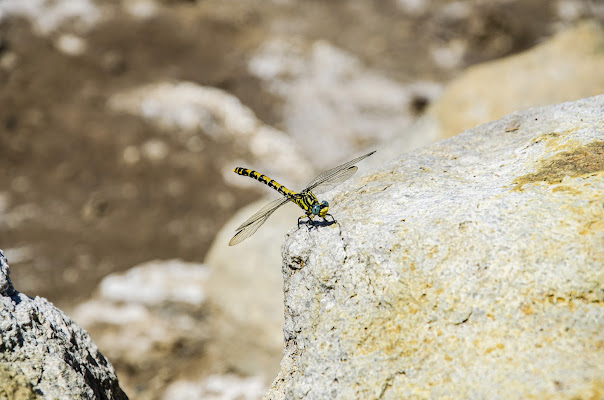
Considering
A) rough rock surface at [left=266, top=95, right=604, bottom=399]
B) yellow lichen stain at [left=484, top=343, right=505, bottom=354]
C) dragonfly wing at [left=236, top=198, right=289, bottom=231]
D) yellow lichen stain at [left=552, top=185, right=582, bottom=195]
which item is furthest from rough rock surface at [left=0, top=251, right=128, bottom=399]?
yellow lichen stain at [left=552, top=185, right=582, bottom=195]

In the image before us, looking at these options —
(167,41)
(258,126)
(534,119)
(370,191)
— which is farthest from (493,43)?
(370,191)

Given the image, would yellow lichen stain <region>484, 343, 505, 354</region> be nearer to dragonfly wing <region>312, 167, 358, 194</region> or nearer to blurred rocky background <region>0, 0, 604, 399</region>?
dragonfly wing <region>312, 167, 358, 194</region>

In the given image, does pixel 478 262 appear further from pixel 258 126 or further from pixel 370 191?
pixel 258 126

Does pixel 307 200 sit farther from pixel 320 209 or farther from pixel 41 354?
pixel 41 354

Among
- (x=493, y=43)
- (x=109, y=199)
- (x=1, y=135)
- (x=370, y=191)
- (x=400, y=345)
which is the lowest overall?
(x=400, y=345)

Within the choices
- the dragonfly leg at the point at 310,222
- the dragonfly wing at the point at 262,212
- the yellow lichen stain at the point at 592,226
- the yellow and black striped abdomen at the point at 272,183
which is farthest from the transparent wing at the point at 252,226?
the yellow lichen stain at the point at 592,226

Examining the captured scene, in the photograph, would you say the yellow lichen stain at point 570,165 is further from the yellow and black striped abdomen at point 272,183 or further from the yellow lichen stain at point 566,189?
the yellow and black striped abdomen at point 272,183
